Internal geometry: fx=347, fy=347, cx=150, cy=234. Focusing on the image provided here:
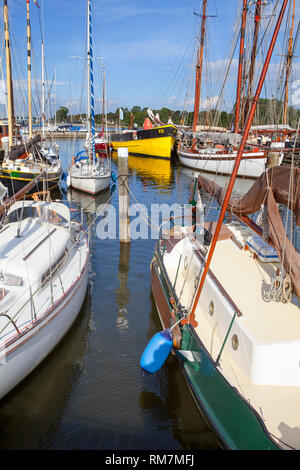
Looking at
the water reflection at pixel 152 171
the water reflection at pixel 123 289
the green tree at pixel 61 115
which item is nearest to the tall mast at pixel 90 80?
the water reflection at pixel 152 171

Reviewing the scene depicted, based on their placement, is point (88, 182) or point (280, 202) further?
point (88, 182)

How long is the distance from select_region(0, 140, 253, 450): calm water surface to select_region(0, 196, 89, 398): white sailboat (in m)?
0.47

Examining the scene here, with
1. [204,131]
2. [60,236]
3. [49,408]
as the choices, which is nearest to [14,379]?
[49,408]

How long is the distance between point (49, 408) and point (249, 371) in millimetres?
4108

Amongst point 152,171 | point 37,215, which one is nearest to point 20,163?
point 37,215

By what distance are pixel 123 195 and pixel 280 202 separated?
7988 mm

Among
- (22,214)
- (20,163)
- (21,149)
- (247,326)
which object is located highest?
(21,149)

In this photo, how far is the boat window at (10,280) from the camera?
8.00 meters

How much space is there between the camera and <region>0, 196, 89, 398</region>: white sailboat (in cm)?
676

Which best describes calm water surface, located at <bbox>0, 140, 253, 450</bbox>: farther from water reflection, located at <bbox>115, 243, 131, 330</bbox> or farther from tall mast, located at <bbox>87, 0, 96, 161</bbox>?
tall mast, located at <bbox>87, 0, 96, 161</bbox>

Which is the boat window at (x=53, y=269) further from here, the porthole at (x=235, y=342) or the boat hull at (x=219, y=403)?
the porthole at (x=235, y=342)

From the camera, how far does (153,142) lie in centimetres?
4659

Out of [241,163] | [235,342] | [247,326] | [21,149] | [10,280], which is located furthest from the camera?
[241,163]

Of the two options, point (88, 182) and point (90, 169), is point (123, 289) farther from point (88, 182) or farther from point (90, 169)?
point (90, 169)
